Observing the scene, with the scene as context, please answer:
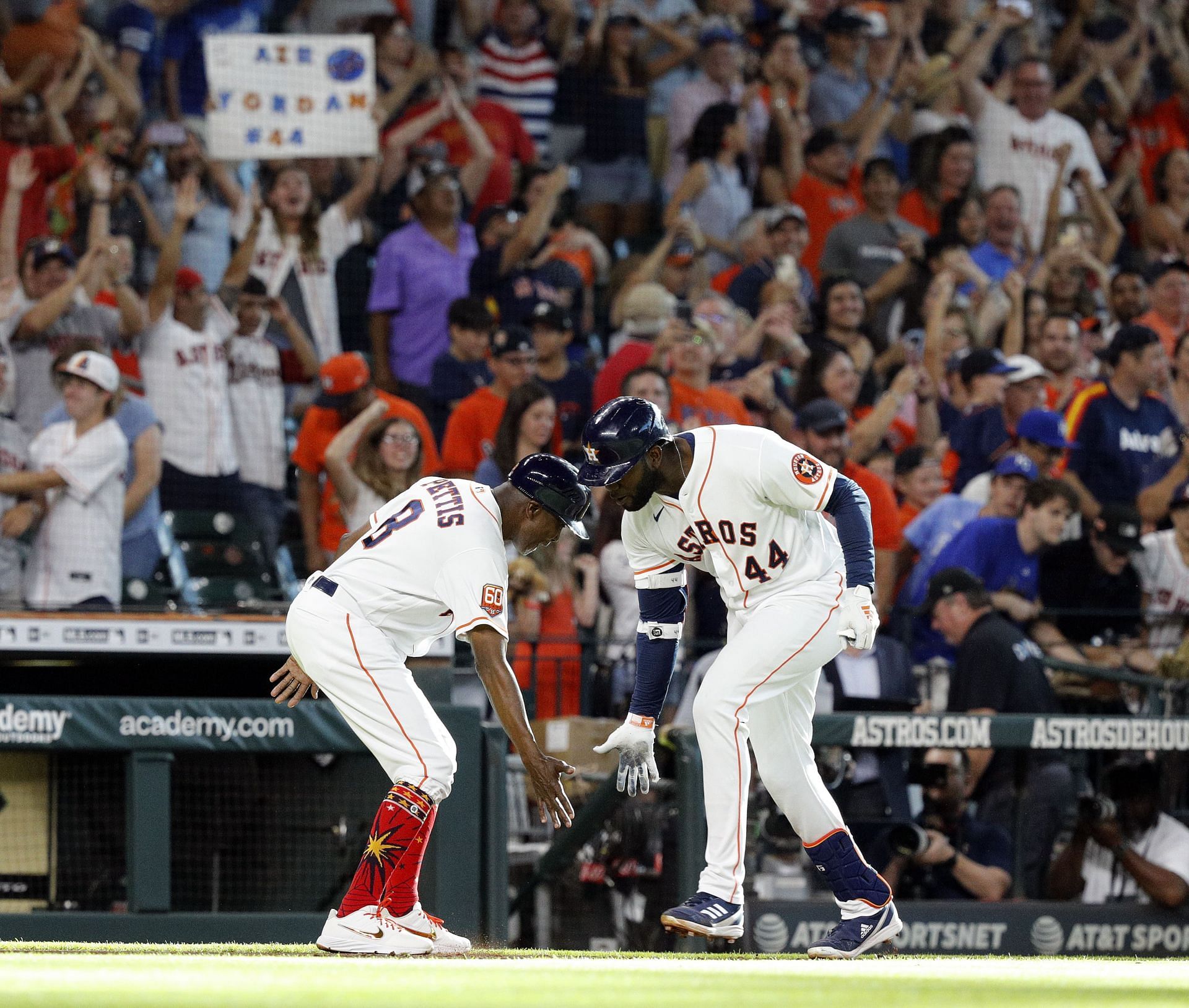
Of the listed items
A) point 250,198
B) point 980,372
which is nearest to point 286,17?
point 250,198

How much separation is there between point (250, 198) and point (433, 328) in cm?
127

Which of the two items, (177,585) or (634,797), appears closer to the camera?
(634,797)

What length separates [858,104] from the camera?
1231 cm

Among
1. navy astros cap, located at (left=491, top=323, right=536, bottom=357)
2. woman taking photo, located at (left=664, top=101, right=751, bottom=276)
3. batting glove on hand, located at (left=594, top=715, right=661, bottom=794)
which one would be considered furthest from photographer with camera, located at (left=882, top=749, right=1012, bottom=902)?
woman taking photo, located at (left=664, top=101, right=751, bottom=276)

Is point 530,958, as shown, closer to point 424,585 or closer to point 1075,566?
point 424,585

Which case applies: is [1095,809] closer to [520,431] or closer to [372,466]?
[520,431]

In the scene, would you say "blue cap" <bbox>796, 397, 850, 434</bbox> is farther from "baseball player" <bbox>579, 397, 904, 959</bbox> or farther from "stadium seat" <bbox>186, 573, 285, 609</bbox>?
"baseball player" <bbox>579, 397, 904, 959</bbox>

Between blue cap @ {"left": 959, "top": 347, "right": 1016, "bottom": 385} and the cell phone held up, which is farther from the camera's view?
blue cap @ {"left": 959, "top": 347, "right": 1016, "bottom": 385}

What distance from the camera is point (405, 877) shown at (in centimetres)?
528

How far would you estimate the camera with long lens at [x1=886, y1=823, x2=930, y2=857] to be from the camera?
23.5ft

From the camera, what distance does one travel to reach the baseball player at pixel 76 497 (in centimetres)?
808

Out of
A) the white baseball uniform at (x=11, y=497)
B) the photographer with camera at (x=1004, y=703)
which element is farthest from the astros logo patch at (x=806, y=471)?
the white baseball uniform at (x=11, y=497)

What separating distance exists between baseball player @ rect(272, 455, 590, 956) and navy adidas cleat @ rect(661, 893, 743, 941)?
47 centimetres

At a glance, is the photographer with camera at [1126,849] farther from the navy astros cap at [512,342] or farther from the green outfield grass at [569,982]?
the navy astros cap at [512,342]
